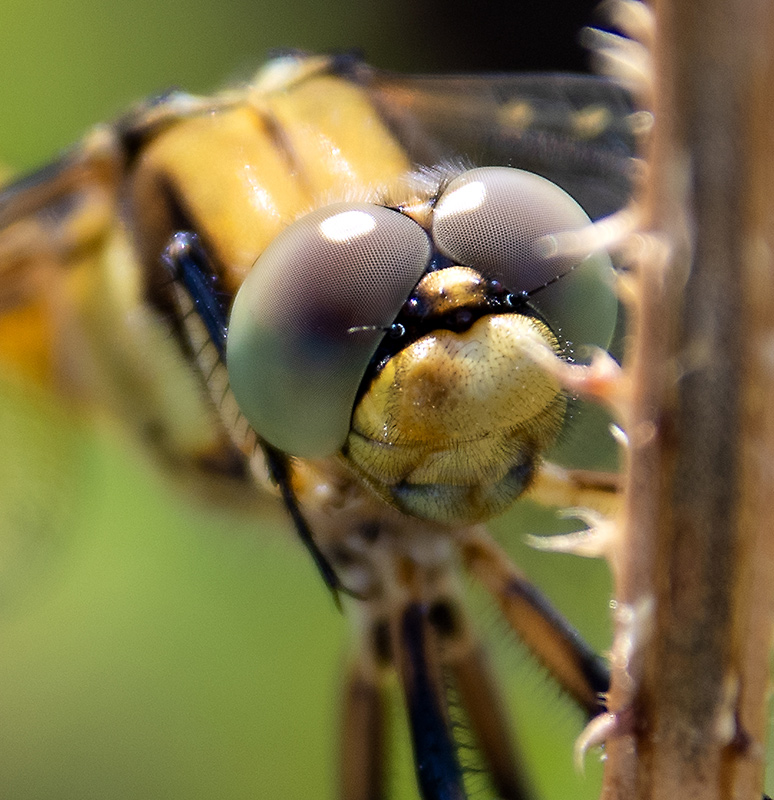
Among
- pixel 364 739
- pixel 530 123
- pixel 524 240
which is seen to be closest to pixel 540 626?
pixel 364 739

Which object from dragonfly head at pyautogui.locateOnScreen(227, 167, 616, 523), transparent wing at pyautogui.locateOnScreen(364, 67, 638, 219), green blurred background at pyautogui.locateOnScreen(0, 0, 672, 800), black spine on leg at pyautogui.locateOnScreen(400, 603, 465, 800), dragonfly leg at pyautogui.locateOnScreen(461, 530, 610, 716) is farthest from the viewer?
green blurred background at pyautogui.locateOnScreen(0, 0, 672, 800)

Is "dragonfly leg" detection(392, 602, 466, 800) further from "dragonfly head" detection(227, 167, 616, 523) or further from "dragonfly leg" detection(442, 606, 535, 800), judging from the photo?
"dragonfly head" detection(227, 167, 616, 523)

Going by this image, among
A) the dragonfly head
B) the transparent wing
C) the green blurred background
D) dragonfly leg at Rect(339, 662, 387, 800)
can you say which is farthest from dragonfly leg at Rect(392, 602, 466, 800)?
the green blurred background

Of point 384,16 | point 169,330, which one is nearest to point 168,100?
point 169,330

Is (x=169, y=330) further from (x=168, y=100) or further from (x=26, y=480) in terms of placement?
(x=26, y=480)

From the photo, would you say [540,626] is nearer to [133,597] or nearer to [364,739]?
[364,739]

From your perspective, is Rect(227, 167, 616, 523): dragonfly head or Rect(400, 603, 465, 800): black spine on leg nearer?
Rect(227, 167, 616, 523): dragonfly head

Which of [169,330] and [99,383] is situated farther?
[99,383]
